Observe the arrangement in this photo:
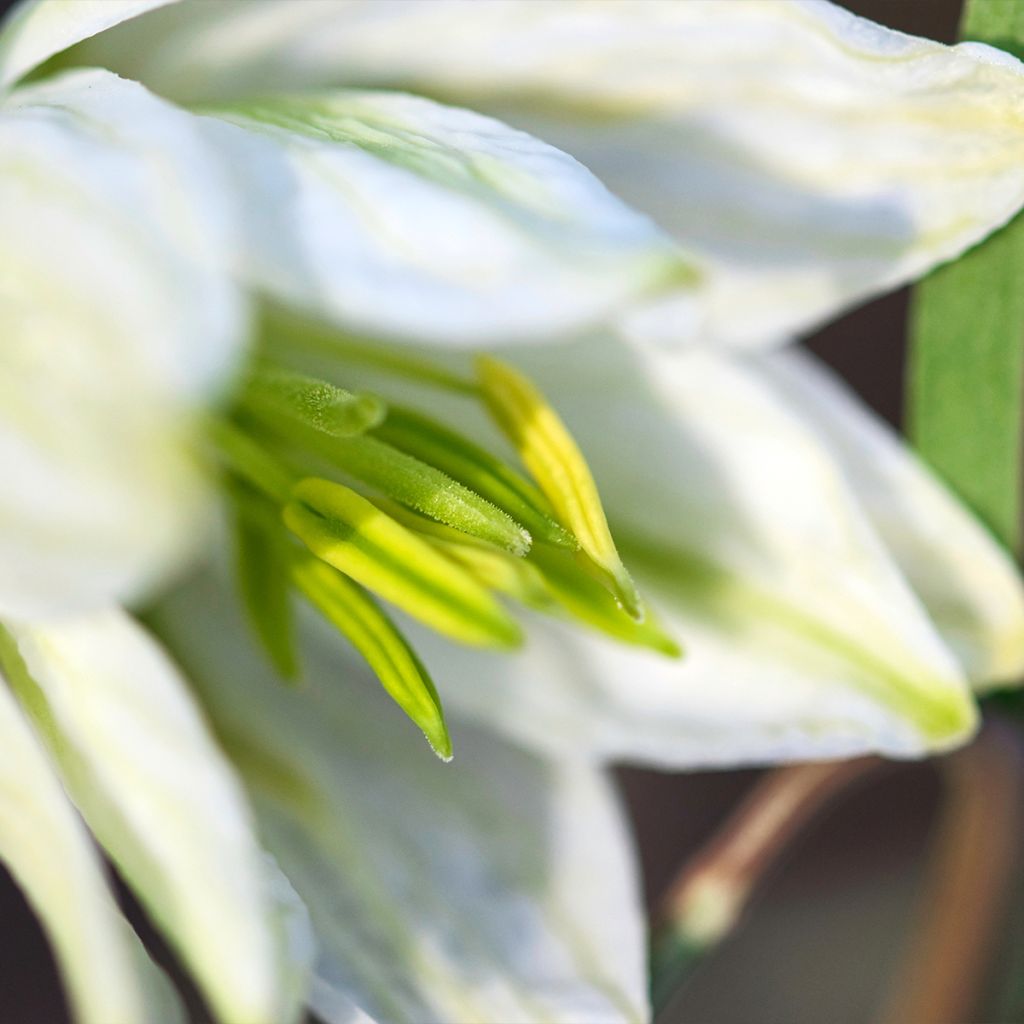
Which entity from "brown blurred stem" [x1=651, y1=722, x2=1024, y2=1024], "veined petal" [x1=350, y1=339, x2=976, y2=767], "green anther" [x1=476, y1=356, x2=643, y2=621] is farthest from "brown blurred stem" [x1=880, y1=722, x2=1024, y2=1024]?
"green anther" [x1=476, y1=356, x2=643, y2=621]

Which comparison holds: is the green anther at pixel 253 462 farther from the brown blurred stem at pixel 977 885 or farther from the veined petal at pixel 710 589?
the brown blurred stem at pixel 977 885

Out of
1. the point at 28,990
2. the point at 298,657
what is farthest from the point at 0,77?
the point at 28,990

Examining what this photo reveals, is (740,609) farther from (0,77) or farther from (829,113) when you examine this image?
(0,77)

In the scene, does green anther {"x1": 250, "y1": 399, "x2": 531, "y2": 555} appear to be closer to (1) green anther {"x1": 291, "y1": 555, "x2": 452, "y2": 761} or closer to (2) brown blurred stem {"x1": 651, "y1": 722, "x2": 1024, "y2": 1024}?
(1) green anther {"x1": 291, "y1": 555, "x2": 452, "y2": 761}

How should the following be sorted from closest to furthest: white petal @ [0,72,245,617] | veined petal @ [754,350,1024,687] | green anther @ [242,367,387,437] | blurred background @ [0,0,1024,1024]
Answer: white petal @ [0,72,245,617], green anther @ [242,367,387,437], veined petal @ [754,350,1024,687], blurred background @ [0,0,1024,1024]

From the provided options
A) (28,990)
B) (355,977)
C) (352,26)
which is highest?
(352,26)

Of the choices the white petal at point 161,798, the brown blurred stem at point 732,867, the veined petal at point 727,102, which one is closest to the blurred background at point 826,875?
the brown blurred stem at point 732,867

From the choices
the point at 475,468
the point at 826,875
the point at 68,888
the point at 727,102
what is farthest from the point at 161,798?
the point at 826,875
